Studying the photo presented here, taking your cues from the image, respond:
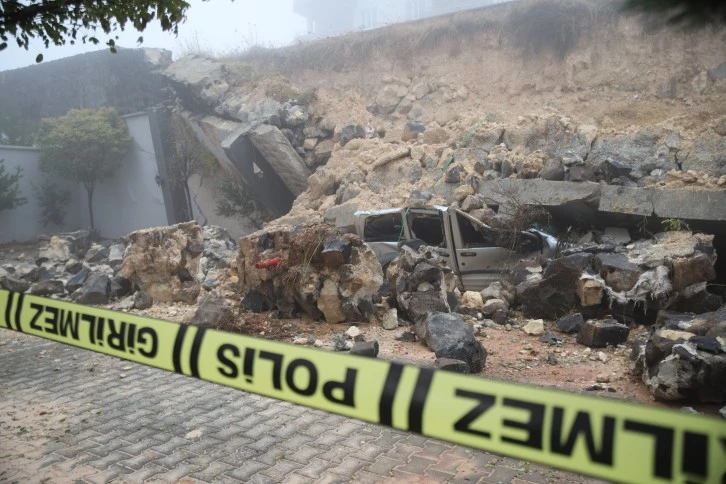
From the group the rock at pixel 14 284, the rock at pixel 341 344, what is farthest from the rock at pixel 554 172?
the rock at pixel 14 284

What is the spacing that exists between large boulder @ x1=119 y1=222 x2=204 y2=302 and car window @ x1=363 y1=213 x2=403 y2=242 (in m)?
3.57

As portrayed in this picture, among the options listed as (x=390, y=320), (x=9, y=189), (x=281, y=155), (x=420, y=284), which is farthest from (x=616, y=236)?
(x=9, y=189)

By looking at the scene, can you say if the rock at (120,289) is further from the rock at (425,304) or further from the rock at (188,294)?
the rock at (425,304)

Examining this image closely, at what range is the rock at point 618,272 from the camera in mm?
Result: 7891

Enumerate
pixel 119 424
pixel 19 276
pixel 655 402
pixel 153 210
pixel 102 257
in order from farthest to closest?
pixel 153 210 → pixel 102 257 → pixel 19 276 → pixel 655 402 → pixel 119 424

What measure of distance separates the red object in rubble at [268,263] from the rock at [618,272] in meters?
4.89

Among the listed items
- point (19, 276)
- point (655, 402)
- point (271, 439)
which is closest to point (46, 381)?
point (271, 439)

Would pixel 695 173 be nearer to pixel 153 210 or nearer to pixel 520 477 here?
pixel 520 477

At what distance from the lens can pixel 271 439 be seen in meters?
4.14

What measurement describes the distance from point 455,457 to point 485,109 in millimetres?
16006

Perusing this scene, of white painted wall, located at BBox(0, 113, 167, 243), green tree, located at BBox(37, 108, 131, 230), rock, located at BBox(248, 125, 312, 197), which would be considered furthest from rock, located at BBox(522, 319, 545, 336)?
green tree, located at BBox(37, 108, 131, 230)

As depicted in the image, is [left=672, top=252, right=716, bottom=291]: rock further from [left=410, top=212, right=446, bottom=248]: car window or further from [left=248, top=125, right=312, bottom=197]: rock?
[left=248, top=125, right=312, bottom=197]: rock

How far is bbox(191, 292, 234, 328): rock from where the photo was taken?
23.8 feet

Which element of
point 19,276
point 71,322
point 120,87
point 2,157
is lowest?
point 19,276
